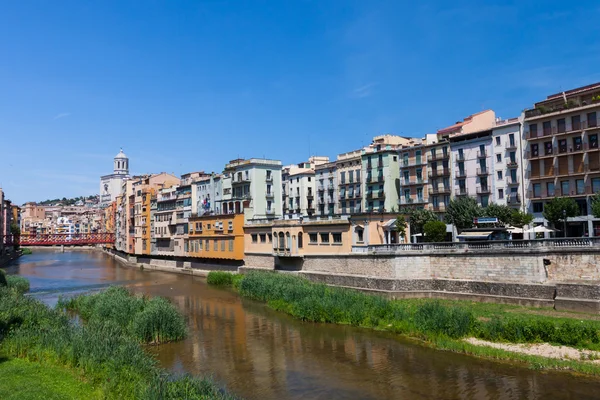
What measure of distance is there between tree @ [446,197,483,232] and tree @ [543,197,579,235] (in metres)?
6.74

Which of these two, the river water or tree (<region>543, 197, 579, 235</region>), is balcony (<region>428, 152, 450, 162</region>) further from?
the river water

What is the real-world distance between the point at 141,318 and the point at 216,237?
39.6 m

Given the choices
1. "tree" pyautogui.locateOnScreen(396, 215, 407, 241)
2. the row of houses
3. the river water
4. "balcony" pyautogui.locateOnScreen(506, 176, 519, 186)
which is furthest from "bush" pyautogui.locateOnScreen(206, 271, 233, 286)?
"balcony" pyautogui.locateOnScreen(506, 176, 519, 186)

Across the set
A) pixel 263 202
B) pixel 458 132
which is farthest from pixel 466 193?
pixel 263 202

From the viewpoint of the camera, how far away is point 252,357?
87.9ft

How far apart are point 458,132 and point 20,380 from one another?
5997cm

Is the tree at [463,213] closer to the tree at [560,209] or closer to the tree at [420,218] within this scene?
the tree at [420,218]

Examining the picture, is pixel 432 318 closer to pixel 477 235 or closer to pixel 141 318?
pixel 477 235

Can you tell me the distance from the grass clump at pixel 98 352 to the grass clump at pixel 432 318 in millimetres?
11587

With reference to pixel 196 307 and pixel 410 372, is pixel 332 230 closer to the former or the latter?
pixel 196 307

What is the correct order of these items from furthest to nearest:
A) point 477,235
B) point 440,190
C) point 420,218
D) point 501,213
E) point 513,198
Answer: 1. point 440,190
2. point 513,198
3. point 420,218
4. point 501,213
5. point 477,235

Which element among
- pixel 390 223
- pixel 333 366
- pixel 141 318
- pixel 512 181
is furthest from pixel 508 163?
pixel 141 318

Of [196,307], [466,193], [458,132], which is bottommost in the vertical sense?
[196,307]

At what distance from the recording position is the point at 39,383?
1770cm
